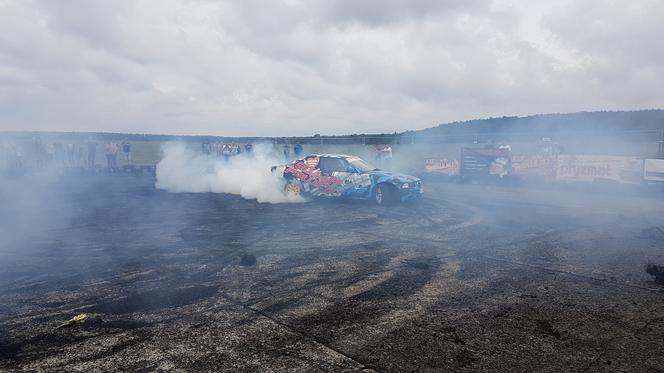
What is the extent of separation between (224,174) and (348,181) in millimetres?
5647

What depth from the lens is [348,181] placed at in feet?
39.5

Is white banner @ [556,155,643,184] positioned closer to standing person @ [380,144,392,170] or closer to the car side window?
standing person @ [380,144,392,170]

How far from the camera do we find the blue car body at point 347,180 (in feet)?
38.8

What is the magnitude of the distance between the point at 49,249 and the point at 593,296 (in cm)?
780

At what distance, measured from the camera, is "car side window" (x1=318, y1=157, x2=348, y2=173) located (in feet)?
40.3

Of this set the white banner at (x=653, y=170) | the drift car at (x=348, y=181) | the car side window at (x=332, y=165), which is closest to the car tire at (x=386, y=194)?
the drift car at (x=348, y=181)

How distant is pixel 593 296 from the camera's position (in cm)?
475

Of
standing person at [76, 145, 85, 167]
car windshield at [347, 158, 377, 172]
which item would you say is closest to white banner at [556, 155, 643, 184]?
car windshield at [347, 158, 377, 172]

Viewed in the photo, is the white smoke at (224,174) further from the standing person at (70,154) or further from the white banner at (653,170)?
the white banner at (653,170)

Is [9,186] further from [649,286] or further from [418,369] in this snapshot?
[649,286]

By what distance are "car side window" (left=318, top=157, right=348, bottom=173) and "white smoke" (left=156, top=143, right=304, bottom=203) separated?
1241mm

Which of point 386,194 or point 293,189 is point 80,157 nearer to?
point 293,189

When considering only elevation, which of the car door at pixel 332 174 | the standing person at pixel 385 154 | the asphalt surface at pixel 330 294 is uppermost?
the standing person at pixel 385 154

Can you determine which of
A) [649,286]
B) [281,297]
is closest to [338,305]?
[281,297]
